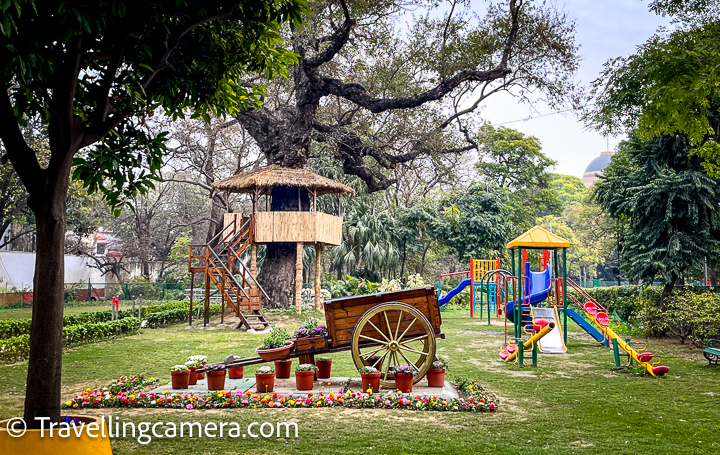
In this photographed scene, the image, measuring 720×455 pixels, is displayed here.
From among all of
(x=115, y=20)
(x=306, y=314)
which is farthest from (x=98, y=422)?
(x=306, y=314)

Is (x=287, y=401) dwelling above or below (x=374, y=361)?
below

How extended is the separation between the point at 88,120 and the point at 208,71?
4.22 ft

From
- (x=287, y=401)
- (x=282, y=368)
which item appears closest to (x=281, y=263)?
(x=282, y=368)

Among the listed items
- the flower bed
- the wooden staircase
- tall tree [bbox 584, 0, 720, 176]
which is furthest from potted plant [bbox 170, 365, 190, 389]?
the wooden staircase

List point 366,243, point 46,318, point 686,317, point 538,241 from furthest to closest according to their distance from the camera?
point 366,243 → point 538,241 → point 686,317 → point 46,318

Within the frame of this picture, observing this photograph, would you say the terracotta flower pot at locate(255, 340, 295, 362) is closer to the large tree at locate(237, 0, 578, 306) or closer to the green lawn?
the green lawn

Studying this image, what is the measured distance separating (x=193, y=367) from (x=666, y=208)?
1466cm

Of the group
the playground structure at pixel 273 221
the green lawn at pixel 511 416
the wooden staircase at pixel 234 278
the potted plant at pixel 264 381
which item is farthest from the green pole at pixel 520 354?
the playground structure at pixel 273 221

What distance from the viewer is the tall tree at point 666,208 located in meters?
16.9

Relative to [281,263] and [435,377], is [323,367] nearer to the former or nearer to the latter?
[435,377]

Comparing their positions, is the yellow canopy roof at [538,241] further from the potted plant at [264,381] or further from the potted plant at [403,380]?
the potted plant at [264,381]

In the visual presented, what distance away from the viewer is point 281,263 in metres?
24.8

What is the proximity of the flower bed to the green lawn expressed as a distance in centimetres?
24

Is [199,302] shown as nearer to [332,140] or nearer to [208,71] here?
[332,140]
